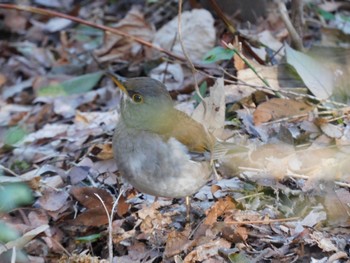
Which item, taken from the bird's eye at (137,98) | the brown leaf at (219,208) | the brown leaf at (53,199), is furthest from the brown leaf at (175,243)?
the brown leaf at (53,199)

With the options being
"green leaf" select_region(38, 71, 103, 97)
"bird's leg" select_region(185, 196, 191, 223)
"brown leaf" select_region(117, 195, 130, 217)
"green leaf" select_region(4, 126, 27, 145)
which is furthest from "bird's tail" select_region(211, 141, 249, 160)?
"green leaf" select_region(38, 71, 103, 97)

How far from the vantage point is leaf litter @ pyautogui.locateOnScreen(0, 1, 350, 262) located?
4.36 meters

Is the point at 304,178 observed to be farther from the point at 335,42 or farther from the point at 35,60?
the point at 35,60

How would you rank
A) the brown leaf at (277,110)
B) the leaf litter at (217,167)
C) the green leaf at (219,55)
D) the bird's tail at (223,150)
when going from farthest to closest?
1. the green leaf at (219,55)
2. the brown leaf at (277,110)
3. the bird's tail at (223,150)
4. the leaf litter at (217,167)

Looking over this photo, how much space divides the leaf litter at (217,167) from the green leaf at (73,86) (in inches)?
0.5

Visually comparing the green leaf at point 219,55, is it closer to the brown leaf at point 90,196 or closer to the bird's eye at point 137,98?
the bird's eye at point 137,98

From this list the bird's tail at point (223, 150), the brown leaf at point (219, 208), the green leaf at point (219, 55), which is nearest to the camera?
the brown leaf at point (219, 208)

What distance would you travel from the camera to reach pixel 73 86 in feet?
24.5

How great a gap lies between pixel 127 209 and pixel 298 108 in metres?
1.59

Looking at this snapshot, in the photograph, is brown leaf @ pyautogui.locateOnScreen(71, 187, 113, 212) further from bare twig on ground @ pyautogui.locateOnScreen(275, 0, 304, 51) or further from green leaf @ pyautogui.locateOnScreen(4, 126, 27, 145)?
bare twig on ground @ pyautogui.locateOnScreen(275, 0, 304, 51)

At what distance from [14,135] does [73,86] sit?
109cm

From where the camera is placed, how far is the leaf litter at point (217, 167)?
14.3 feet

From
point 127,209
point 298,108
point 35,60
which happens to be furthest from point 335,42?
point 35,60

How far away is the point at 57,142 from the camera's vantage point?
21.3 ft
